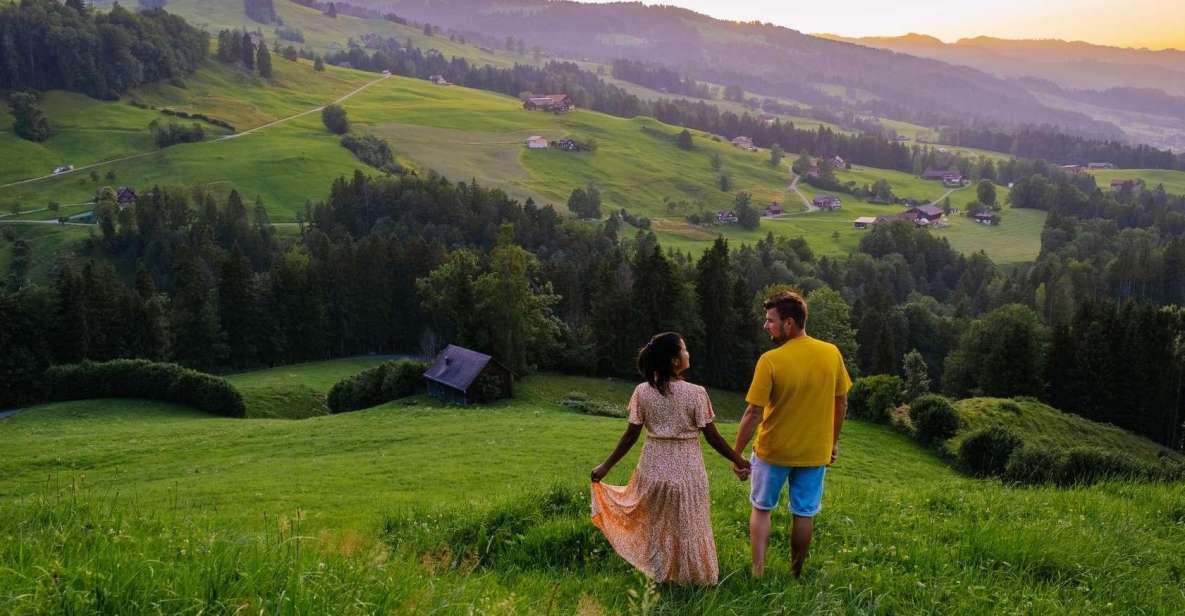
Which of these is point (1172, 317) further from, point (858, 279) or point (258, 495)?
point (258, 495)

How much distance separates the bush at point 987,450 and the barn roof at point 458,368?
3369 cm

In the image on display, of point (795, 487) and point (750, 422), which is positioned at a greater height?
point (750, 422)

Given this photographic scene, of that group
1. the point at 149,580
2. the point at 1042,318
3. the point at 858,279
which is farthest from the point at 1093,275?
the point at 149,580

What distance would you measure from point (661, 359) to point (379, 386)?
187ft

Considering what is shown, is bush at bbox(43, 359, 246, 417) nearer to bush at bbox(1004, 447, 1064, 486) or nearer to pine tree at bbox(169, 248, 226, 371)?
pine tree at bbox(169, 248, 226, 371)

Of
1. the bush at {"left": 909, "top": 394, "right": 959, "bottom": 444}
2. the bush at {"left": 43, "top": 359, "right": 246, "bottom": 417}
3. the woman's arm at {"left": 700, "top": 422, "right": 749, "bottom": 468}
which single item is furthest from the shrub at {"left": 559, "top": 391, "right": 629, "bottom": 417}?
the woman's arm at {"left": 700, "top": 422, "right": 749, "bottom": 468}

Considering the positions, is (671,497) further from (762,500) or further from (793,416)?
(793,416)

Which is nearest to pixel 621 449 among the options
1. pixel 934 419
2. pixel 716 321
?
pixel 934 419

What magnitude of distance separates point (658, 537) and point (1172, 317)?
84.3m

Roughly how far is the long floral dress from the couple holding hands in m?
0.01

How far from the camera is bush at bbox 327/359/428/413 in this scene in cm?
6203

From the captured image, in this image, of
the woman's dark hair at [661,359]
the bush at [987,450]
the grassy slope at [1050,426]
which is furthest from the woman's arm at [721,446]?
the grassy slope at [1050,426]

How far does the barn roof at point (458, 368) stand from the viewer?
2292 inches

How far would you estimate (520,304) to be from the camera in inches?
2596
